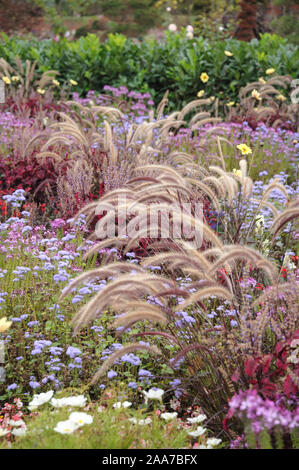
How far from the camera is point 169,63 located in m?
10.3

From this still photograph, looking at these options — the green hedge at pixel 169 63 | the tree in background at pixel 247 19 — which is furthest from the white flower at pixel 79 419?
the tree in background at pixel 247 19

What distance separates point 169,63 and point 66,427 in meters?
8.95

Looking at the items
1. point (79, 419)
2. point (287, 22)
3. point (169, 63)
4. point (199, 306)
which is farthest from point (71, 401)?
point (287, 22)

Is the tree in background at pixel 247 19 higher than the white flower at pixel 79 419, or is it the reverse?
the tree in background at pixel 247 19

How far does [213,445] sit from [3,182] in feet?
13.5

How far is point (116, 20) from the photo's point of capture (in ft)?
96.0

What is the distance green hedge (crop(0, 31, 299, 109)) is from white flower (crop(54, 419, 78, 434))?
26.8 feet

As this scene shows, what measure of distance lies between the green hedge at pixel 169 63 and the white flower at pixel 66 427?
818 centimetres

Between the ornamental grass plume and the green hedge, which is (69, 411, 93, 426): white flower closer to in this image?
the ornamental grass plume

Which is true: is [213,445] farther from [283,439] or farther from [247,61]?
[247,61]

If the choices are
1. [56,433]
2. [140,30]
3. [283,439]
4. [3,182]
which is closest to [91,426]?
[56,433]

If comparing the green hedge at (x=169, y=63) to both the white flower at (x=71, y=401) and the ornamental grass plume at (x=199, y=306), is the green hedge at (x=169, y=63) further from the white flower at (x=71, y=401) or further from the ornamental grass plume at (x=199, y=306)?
the white flower at (x=71, y=401)

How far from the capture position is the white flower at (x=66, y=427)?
7.13 ft

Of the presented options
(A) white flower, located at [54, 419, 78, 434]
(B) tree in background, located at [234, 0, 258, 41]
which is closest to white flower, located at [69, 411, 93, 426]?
(A) white flower, located at [54, 419, 78, 434]
